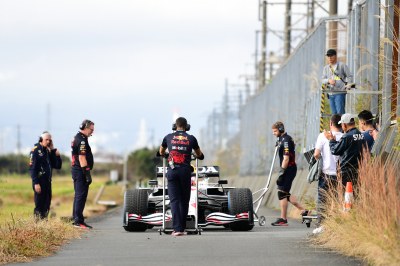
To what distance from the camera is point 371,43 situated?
26.2 m

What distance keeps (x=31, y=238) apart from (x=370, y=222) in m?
5.00

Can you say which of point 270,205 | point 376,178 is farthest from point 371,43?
point 270,205

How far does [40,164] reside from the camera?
82.7 feet

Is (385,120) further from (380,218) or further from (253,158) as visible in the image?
(253,158)

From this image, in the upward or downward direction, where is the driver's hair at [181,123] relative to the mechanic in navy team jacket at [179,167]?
upward

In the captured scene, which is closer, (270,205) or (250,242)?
(250,242)

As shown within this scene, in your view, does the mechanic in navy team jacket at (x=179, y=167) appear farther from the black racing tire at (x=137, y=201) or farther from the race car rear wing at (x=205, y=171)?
the race car rear wing at (x=205, y=171)

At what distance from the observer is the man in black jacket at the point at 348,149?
65.2 feet

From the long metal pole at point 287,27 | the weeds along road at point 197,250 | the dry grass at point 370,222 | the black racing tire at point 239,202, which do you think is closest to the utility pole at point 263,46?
the long metal pole at point 287,27

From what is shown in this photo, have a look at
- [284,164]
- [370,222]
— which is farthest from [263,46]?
[370,222]

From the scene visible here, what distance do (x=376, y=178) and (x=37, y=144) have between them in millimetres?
10262

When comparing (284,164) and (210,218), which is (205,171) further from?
(284,164)

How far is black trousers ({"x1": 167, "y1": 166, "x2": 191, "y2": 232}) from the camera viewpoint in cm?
2088

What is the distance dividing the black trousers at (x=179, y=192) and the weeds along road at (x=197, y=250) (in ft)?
1.09
